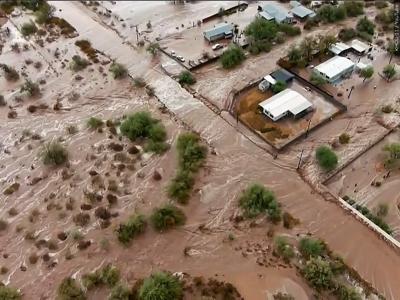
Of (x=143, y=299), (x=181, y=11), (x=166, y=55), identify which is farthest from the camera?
(x=181, y=11)

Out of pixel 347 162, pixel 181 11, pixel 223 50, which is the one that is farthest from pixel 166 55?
pixel 347 162

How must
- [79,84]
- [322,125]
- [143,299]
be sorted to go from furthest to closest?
[79,84] < [322,125] < [143,299]

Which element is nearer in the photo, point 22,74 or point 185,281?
point 185,281

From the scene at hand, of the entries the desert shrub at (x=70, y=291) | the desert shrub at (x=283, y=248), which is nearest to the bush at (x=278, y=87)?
the desert shrub at (x=283, y=248)

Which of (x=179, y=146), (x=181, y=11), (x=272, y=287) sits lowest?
(x=272, y=287)

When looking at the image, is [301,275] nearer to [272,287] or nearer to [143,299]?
[272,287]

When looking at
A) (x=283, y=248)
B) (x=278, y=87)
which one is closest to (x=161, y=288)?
(x=283, y=248)

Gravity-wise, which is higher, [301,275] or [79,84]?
[79,84]
